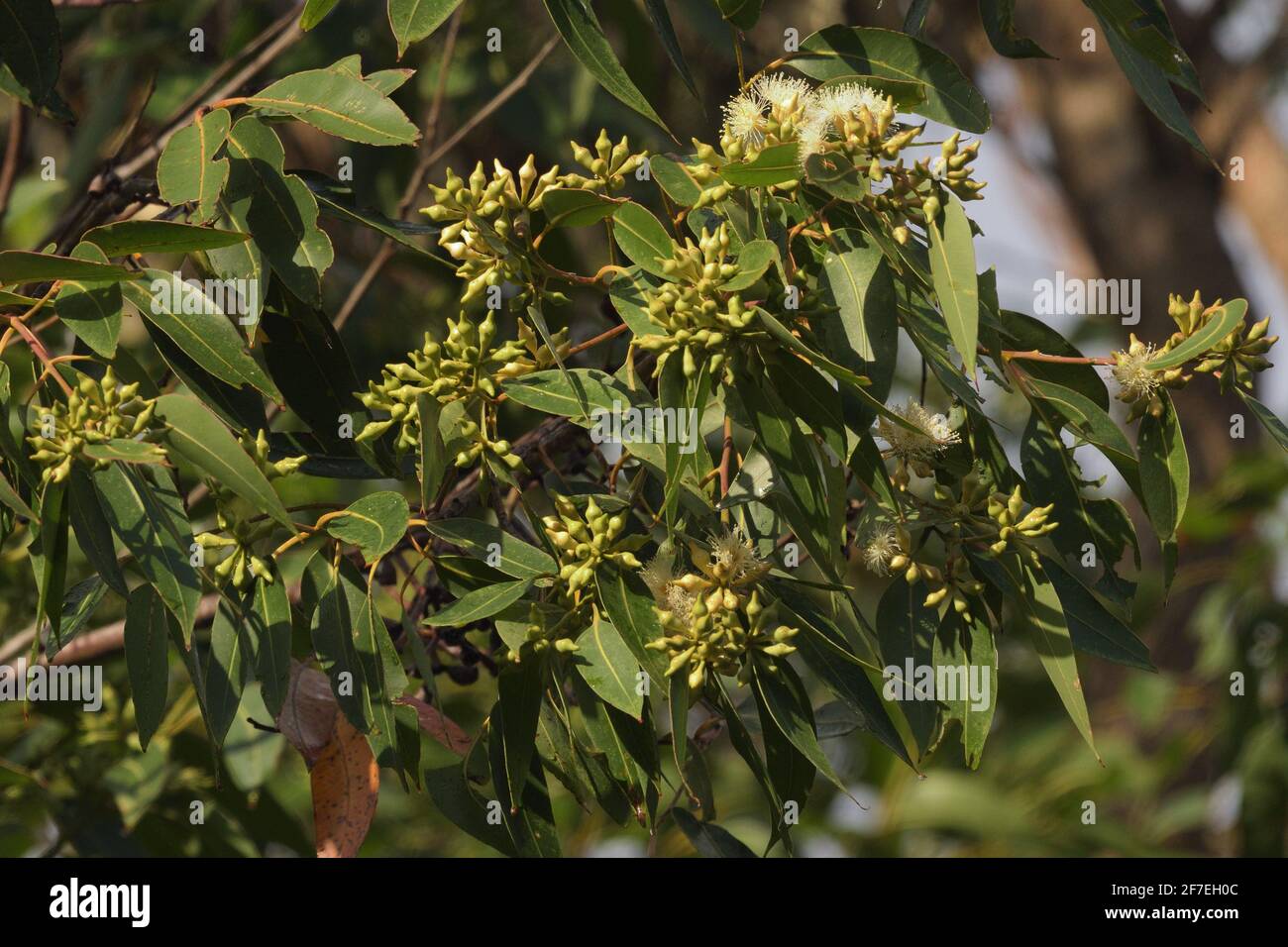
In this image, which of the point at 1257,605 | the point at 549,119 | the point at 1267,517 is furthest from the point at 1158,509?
the point at 1267,517

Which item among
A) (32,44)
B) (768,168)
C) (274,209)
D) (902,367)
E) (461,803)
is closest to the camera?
(768,168)

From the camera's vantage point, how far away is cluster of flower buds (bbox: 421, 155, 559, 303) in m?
1.36

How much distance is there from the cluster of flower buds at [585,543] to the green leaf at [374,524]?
147mm

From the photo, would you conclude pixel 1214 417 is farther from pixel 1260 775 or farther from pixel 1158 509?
pixel 1158 509

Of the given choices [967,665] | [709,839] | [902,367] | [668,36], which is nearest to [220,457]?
[668,36]

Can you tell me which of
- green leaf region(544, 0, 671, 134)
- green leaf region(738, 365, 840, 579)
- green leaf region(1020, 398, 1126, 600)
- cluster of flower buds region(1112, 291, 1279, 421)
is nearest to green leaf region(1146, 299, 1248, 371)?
cluster of flower buds region(1112, 291, 1279, 421)

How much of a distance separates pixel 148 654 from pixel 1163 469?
104 centimetres

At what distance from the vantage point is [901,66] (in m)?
1.51

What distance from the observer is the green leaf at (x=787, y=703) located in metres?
1.37

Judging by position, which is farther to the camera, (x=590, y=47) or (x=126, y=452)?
(x=590, y=47)

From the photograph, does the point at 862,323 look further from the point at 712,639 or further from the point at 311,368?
the point at 311,368

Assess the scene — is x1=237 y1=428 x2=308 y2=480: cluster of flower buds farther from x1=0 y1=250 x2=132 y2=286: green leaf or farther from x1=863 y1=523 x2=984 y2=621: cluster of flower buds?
x1=863 y1=523 x2=984 y2=621: cluster of flower buds

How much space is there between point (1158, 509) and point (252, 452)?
91cm

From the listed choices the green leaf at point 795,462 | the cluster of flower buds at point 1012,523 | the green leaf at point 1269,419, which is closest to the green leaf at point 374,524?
the green leaf at point 795,462
